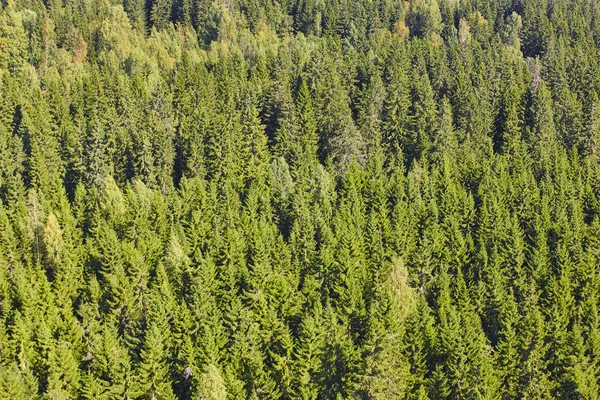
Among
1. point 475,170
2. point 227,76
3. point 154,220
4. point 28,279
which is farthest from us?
point 227,76

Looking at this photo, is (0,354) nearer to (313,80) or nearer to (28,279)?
(28,279)

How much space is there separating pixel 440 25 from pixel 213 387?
461 feet

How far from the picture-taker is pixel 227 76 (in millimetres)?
120812

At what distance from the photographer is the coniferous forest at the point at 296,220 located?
6381 centimetres

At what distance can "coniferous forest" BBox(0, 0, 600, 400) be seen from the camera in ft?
209

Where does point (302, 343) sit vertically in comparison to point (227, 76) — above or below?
below

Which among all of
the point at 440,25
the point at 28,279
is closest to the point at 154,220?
the point at 28,279

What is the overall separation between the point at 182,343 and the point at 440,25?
433 feet

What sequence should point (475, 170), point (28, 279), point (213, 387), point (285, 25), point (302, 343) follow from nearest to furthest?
point (213, 387), point (302, 343), point (28, 279), point (475, 170), point (285, 25)

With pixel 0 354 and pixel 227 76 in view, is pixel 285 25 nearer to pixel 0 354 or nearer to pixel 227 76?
pixel 227 76

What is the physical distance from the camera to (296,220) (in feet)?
275

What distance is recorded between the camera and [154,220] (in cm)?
8506

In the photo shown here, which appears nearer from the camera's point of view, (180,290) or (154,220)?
(180,290)

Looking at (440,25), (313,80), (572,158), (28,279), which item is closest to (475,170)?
(572,158)
